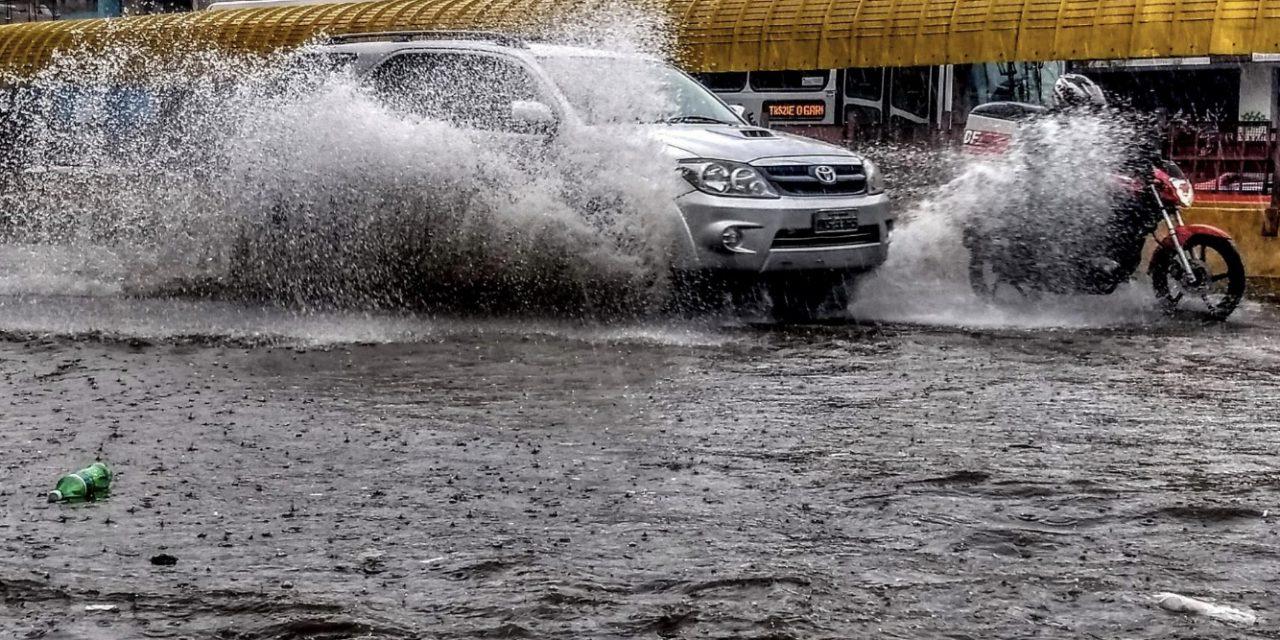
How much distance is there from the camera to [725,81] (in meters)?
18.4

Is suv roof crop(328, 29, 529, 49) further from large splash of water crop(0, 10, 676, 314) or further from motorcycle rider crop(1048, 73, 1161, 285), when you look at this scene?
motorcycle rider crop(1048, 73, 1161, 285)

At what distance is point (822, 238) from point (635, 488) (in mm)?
4812

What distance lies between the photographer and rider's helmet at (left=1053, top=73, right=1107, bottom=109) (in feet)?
34.8

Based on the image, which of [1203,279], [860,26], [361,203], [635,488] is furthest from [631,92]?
[860,26]

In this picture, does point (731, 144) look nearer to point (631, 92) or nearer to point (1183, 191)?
point (631, 92)

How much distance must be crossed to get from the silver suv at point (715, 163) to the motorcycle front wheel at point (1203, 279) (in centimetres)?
A: 171

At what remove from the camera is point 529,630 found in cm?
368

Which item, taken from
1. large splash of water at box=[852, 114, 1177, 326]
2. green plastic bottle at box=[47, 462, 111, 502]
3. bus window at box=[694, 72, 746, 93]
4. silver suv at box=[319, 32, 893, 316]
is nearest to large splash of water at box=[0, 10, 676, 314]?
silver suv at box=[319, 32, 893, 316]

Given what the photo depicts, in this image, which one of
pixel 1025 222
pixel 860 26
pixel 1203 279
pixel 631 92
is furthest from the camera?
pixel 860 26

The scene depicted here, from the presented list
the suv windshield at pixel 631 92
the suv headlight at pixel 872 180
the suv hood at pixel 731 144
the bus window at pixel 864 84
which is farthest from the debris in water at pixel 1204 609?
the bus window at pixel 864 84

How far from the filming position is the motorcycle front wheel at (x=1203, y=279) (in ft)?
33.4

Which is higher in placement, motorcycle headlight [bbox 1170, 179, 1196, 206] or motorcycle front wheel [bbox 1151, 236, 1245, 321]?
motorcycle headlight [bbox 1170, 179, 1196, 206]

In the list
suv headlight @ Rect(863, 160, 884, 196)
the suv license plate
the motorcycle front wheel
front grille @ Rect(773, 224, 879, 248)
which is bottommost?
the motorcycle front wheel

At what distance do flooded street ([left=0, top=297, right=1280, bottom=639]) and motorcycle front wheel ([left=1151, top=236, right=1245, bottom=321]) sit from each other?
56.6 inches
